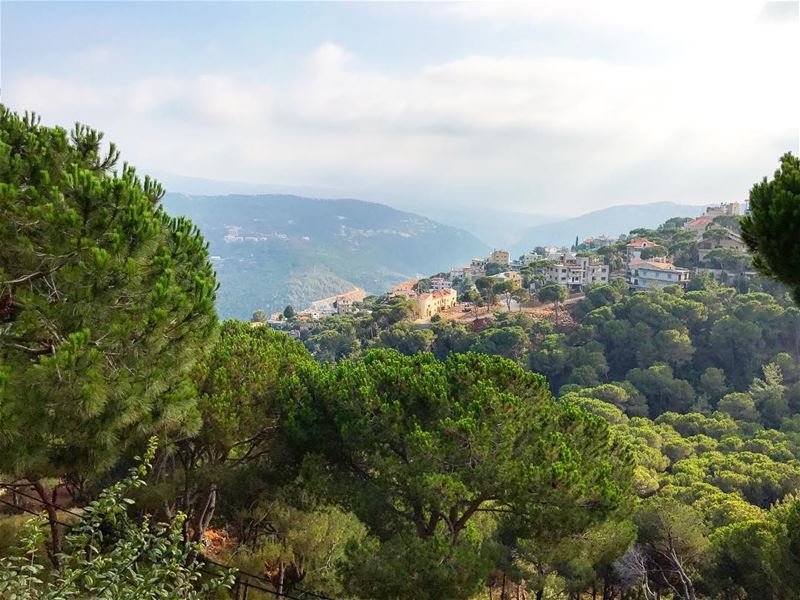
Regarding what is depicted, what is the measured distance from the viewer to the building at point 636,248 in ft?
187

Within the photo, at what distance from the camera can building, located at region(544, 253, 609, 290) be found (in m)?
54.2

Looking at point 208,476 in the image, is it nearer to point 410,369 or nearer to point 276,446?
point 276,446

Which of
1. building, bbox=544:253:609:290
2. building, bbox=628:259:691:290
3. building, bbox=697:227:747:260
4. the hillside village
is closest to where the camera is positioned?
the hillside village

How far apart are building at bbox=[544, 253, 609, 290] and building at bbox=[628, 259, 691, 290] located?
2.82 metres

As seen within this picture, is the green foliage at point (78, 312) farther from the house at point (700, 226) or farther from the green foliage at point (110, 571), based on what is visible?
the house at point (700, 226)

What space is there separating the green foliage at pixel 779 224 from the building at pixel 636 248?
56.3 m

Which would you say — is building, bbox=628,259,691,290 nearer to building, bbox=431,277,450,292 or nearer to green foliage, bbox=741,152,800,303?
building, bbox=431,277,450,292

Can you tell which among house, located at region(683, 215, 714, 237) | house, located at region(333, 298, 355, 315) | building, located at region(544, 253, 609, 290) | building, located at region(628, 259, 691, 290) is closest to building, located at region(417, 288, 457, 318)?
building, located at region(544, 253, 609, 290)

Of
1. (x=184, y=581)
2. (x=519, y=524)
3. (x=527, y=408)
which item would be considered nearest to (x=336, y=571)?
(x=519, y=524)

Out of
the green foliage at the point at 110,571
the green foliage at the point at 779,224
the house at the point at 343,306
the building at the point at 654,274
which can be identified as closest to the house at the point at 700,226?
the building at the point at 654,274

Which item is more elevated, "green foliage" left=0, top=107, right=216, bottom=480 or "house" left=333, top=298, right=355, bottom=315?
"green foliage" left=0, top=107, right=216, bottom=480

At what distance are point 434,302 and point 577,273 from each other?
15.0 metres

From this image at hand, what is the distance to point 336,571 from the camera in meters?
6.55

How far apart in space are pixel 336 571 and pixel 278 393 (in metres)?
2.32
